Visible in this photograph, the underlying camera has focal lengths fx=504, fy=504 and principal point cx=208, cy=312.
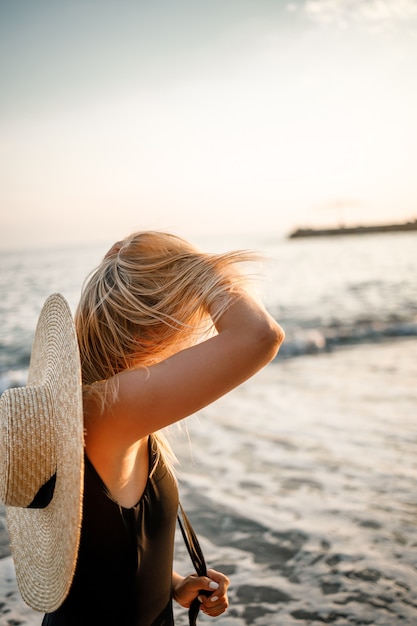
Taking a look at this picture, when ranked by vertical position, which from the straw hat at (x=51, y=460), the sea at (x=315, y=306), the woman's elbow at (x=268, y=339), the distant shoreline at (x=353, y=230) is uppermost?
the woman's elbow at (x=268, y=339)

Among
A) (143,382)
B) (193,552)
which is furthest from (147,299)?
(193,552)

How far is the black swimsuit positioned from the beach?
0.51 m

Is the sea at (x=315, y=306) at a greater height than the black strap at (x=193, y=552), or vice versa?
the black strap at (x=193, y=552)

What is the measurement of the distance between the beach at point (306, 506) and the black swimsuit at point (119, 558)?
510mm


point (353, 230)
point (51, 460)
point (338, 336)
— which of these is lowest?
point (353, 230)

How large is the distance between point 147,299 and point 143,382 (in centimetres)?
31

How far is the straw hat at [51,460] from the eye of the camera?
119 centimetres

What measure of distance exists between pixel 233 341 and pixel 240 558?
243 centimetres

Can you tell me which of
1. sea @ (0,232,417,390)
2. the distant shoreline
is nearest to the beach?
sea @ (0,232,417,390)

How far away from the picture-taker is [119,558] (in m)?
1.42

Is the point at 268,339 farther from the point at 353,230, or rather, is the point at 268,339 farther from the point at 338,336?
the point at 353,230

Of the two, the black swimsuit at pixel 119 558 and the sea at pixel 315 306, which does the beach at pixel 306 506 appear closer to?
the black swimsuit at pixel 119 558

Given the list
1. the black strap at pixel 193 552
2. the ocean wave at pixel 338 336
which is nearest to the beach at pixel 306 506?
the black strap at pixel 193 552

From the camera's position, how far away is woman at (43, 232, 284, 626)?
4.25 ft
